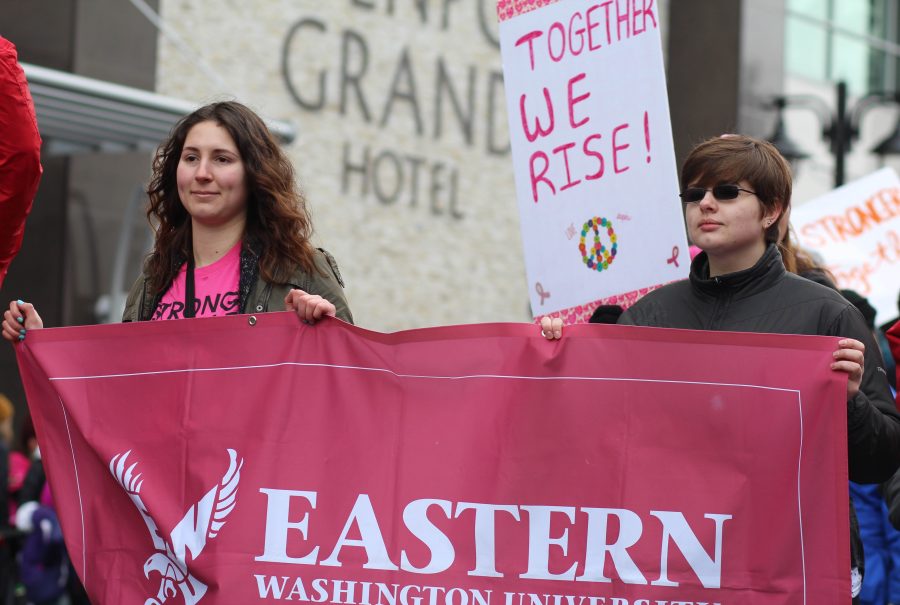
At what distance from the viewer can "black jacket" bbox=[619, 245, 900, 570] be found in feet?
11.4

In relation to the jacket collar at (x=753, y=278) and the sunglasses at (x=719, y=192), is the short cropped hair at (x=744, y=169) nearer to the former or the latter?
the sunglasses at (x=719, y=192)

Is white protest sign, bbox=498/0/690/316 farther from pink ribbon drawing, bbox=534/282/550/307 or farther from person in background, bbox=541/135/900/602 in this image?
person in background, bbox=541/135/900/602

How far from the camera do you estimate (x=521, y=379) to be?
12.1 feet

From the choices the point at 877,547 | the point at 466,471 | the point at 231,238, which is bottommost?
the point at 877,547

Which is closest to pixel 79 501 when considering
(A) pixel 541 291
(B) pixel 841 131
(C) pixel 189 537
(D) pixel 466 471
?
(C) pixel 189 537

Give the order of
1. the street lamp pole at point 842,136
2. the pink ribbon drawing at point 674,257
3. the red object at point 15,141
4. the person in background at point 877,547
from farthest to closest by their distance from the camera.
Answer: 1. the street lamp pole at point 842,136
2. the person in background at point 877,547
3. the pink ribbon drawing at point 674,257
4. the red object at point 15,141

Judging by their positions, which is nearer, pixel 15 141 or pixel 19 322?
pixel 15 141

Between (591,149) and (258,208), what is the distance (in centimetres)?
129

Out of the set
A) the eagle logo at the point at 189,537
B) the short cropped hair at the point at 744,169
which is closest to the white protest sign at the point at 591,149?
the short cropped hair at the point at 744,169

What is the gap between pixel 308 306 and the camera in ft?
12.3

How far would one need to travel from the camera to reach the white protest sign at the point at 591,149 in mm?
4652

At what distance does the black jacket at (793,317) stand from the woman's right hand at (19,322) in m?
1.59

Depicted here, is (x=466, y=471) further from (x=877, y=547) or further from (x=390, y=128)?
(x=390, y=128)

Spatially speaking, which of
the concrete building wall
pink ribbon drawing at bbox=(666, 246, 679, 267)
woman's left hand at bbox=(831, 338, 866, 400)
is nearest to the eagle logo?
woman's left hand at bbox=(831, 338, 866, 400)
